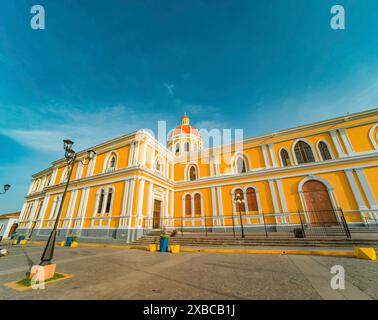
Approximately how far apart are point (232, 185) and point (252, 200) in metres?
2.36

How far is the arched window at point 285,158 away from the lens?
47.9 ft

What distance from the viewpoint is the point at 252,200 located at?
47.9 ft

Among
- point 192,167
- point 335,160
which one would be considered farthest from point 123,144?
point 335,160

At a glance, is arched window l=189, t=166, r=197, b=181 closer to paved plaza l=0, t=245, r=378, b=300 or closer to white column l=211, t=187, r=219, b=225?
white column l=211, t=187, r=219, b=225

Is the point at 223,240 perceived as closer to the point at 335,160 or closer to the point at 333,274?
the point at 333,274

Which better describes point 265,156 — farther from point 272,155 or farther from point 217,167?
point 217,167

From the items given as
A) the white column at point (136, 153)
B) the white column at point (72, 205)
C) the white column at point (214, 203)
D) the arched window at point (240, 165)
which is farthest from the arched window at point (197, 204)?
the white column at point (72, 205)

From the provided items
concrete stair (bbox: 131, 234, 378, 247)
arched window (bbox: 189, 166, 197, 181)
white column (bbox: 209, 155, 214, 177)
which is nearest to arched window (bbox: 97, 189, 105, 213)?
concrete stair (bbox: 131, 234, 378, 247)

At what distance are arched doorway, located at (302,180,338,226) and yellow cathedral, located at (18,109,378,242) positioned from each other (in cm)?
7

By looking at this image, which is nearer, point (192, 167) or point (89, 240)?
point (89, 240)

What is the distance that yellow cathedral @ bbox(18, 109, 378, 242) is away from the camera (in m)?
12.1

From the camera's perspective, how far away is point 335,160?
12.6 metres

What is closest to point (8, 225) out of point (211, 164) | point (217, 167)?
point (211, 164)
